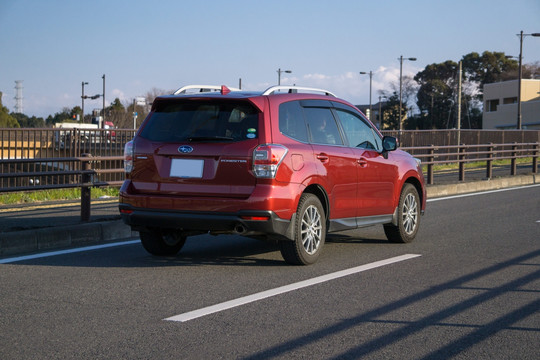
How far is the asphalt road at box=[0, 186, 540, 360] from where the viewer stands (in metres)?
4.72

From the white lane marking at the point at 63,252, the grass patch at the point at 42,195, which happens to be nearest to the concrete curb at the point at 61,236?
the white lane marking at the point at 63,252

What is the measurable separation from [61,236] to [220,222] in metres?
2.86

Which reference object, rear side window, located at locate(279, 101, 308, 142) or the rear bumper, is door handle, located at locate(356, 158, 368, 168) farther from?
the rear bumper

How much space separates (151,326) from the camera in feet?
17.1

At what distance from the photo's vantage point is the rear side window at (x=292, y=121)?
7590 millimetres

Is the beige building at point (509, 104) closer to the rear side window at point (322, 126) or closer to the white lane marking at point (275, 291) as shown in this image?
the rear side window at point (322, 126)

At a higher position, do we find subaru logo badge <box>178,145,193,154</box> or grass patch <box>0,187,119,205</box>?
subaru logo badge <box>178,145,193,154</box>

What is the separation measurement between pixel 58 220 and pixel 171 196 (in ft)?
11.6

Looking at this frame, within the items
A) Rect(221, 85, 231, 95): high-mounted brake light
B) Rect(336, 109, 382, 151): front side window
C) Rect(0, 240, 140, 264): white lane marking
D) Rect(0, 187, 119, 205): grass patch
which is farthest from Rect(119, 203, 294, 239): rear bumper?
Rect(0, 187, 119, 205): grass patch

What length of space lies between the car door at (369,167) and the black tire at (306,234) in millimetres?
944

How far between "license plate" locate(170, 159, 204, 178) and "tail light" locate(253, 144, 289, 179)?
0.56 metres

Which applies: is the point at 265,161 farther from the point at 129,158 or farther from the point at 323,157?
the point at 129,158

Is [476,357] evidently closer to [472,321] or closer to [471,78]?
Result: [472,321]

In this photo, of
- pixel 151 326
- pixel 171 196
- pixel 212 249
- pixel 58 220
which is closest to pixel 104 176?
pixel 58 220
